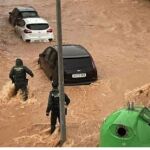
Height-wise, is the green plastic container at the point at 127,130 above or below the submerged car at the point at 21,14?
above

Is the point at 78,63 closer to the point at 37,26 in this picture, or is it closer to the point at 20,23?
the point at 37,26

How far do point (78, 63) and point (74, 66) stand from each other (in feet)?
0.90

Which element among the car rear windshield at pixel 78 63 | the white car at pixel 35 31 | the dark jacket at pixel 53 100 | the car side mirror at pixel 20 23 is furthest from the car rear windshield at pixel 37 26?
the dark jacket at pixel 53 100

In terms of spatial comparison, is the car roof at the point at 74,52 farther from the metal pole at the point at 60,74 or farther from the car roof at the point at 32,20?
the car roof at the point at 32,20

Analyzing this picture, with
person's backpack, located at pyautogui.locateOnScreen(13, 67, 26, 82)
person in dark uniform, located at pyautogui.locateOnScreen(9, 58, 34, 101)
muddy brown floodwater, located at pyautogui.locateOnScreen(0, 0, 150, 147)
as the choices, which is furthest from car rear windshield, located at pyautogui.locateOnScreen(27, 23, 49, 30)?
person's backpack, located at pyautogui.locateOnScreen(13, 67, 26, 82)

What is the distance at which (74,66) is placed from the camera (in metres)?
19.4

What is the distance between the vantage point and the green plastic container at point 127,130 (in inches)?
410

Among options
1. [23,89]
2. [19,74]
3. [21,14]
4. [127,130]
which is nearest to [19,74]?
[19,74]

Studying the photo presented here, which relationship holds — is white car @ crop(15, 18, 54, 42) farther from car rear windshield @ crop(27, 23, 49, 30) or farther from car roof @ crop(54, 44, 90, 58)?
car roof @ crop(54, 44, 90, 58)

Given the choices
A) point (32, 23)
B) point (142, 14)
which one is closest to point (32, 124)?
point (32, 23)

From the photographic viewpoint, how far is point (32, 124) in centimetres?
1592

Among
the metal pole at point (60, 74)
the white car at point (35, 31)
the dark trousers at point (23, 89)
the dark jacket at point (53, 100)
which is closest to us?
the metal pole at point (60, 74)

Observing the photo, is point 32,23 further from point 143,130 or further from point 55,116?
point 143,130

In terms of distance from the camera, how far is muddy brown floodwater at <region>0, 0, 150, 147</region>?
1533 centimetres
